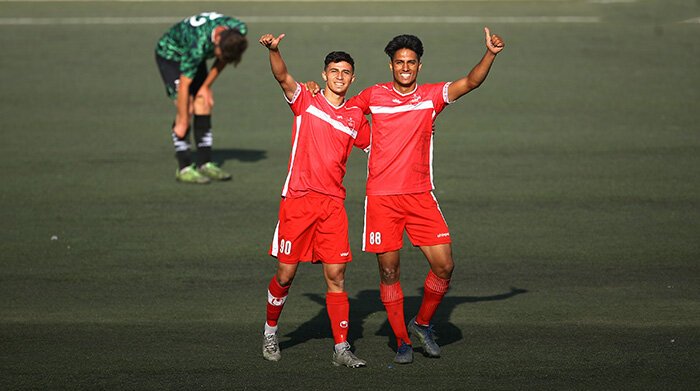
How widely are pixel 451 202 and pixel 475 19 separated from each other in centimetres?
1729

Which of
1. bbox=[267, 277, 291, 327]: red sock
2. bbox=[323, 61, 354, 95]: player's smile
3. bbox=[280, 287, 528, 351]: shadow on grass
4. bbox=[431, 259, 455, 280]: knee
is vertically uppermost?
bbox=[323, 61, 354, 95]: player's smile

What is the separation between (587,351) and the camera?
9148 millimetres

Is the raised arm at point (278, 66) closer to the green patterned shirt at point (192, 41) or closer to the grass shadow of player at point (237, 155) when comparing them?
the green patterned shirt at point (192, 41)

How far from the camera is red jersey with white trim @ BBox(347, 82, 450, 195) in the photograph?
29.2 ft

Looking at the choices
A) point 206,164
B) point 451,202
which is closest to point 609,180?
point 451,202

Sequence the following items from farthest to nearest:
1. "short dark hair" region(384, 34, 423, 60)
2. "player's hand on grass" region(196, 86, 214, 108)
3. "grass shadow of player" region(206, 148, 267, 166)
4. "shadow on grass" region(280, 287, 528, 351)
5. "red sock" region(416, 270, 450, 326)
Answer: "grass shadow of player" region(206, 148, 267, 166)
"player's hand on grass" region(196, 86, 214, 108)
"shadow on grass" region(280, 287, 528, 351)
"red sock" region(416, 270, 450, 326)
"short dark hair" region(384, 34, 423, 60)

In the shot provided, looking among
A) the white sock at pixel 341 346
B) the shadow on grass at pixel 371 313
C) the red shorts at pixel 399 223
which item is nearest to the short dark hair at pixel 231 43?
the shadow on grass at pixel 371 313

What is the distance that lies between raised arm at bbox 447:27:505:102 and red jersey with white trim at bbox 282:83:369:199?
0.77m

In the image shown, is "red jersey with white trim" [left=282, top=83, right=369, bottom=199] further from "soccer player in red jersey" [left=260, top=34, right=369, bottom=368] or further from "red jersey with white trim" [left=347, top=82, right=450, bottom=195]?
"red jersey with white trim" [left=347, top=82, right=450, bottom=195]

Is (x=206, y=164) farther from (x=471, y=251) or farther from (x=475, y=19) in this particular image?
(x=475, y=19)

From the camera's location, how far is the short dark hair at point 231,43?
1476 centimetres

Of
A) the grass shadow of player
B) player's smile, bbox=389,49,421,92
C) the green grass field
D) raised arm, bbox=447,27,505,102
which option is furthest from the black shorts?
raised arm, bbox=447,27,505,102

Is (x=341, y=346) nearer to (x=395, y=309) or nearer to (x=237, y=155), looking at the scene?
(x=395, y=309)

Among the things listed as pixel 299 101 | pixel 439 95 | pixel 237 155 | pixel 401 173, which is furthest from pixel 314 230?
pixel 237 155
